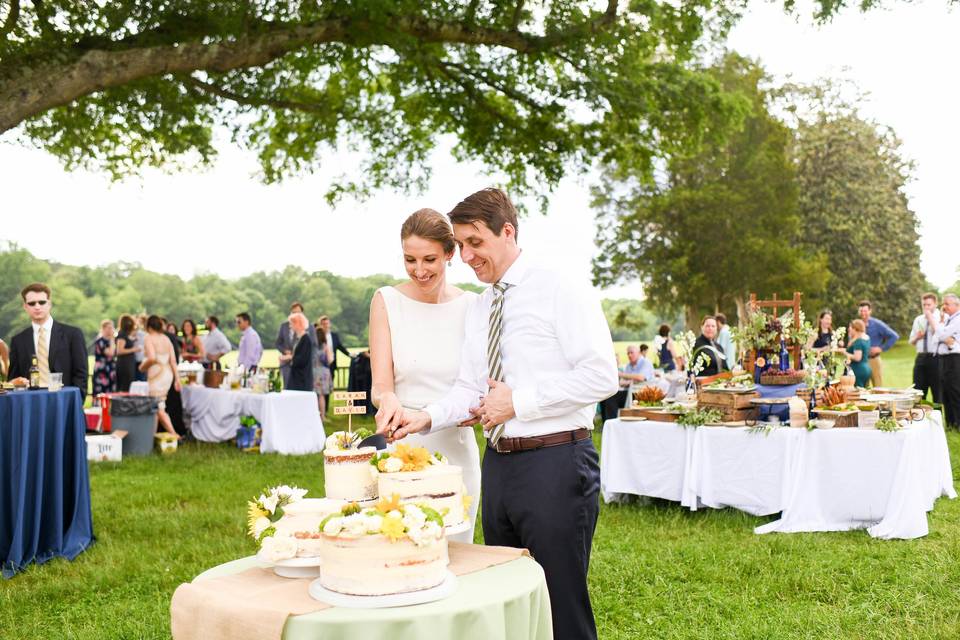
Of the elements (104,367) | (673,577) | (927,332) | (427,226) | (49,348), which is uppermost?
(427,226)

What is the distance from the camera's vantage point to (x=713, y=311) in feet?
107

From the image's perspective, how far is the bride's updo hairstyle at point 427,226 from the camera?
295cm

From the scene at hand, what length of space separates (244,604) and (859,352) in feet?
41.6

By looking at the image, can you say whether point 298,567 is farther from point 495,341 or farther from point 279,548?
point 495,341

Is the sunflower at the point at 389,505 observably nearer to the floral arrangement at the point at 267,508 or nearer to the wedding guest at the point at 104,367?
the floral arrangement at the point at 267,508

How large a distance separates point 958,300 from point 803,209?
21.8 meters

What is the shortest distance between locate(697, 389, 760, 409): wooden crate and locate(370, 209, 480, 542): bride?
434cm

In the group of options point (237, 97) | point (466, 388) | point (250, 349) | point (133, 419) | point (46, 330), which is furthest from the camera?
point (250, 349)

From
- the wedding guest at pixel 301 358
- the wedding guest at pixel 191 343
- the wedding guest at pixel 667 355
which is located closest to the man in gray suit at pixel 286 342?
the wedding guest at pixel 301 358

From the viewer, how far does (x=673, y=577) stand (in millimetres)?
5492

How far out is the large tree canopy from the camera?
30.0 ft

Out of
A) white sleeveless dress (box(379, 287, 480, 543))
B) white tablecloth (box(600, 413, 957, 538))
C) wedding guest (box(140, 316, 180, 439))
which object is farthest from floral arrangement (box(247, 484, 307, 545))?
wedding guest (box(140, 316, 180, 439))

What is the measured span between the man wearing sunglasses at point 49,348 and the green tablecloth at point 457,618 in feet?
19.9

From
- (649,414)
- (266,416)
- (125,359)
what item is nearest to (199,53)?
(266,416)
